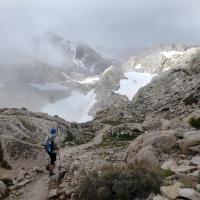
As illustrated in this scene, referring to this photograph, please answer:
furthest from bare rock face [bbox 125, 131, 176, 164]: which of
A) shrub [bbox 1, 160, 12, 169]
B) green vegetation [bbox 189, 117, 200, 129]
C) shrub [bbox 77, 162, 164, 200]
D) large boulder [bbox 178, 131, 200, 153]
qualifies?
green vegetation [bbox 189, 117, 200, 129]

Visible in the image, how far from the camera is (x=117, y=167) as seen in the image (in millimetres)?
17922

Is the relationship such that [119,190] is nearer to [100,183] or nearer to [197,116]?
[100,183]

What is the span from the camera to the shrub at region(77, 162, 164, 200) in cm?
1611

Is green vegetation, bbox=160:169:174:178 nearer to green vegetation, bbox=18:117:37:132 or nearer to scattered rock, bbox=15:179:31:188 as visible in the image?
scattered rock, bbox=15:179:31:188

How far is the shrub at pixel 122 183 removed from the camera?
16109mm

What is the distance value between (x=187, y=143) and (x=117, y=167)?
6.01 meters

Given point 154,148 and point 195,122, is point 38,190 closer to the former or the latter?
point 154,148

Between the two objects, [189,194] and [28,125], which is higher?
[28,125]

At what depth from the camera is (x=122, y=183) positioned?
1639 cm

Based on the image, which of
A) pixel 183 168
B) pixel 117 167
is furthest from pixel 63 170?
pixel 183 168

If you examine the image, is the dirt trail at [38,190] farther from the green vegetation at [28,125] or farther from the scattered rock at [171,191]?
the green vegetation at [28,125]

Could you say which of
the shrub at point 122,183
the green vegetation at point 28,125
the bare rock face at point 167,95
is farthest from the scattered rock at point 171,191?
the bare rock face at point 167,95

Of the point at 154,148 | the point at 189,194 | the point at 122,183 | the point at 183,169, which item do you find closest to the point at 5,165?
the point at 154,148

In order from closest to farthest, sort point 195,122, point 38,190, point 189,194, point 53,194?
point 189,194
point 53,194
point 38,190
point 195,122
